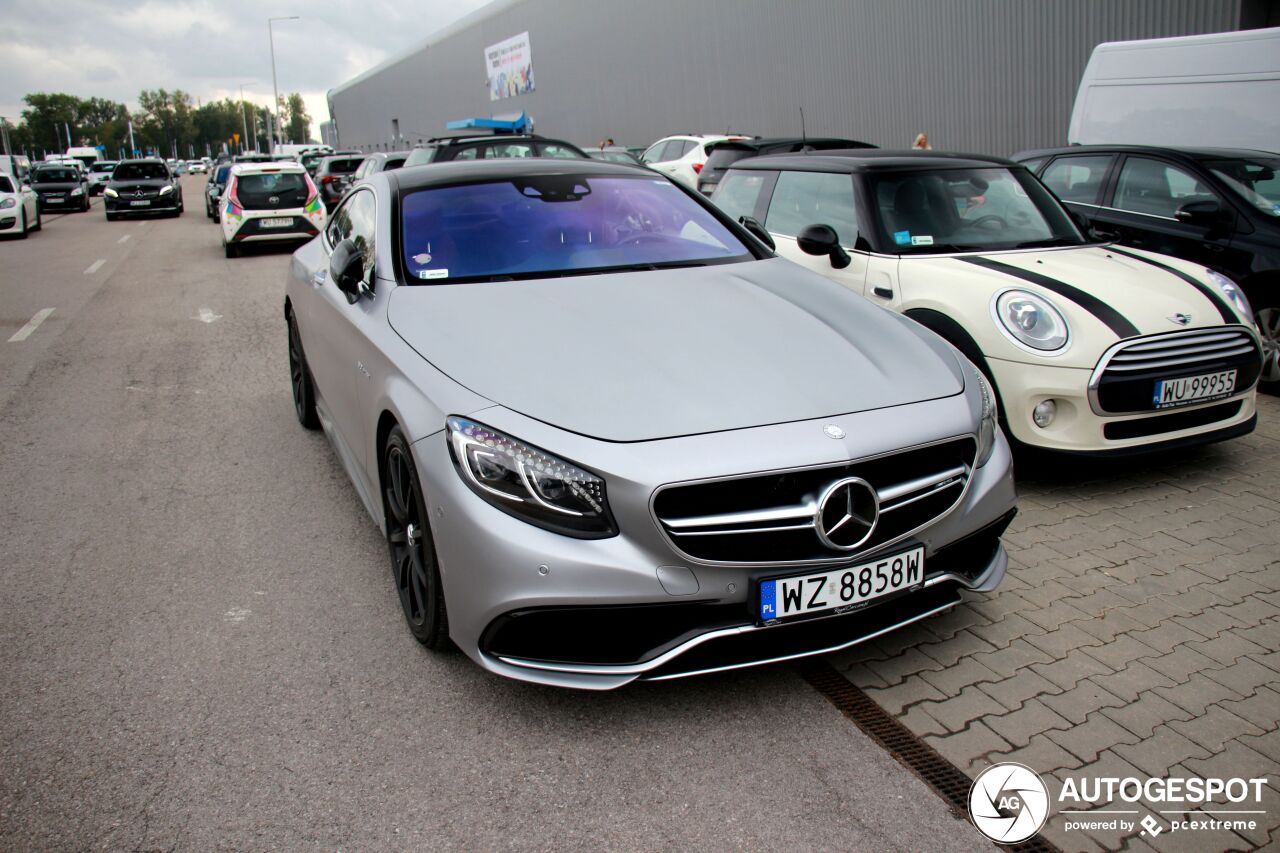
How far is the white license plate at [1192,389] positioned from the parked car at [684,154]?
1325 cm

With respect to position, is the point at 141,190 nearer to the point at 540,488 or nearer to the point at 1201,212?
the point at 1201,212

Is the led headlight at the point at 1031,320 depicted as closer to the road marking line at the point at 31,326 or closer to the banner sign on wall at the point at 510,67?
the road marking line at the point at 31,326

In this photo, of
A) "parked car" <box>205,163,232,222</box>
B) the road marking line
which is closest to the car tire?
the road marking line

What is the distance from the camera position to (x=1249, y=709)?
9.57 feet

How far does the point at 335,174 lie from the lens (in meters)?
24.4

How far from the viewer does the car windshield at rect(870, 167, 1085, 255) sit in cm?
559

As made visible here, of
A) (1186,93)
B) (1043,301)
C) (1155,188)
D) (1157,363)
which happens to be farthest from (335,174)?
(1157,363)

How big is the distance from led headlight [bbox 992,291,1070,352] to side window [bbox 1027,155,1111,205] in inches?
117

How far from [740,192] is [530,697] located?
4804 millimetres

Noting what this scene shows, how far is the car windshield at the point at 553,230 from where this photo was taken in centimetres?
396

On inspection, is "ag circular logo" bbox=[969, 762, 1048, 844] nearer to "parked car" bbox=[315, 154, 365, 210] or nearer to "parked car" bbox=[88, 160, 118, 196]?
"parked car" bbox=[315, 154, 365, 210]

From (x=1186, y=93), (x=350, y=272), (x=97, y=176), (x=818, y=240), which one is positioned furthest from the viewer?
(x=97, y=176)

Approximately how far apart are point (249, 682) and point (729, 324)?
191 cm

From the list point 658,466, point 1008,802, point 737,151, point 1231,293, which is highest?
point 737,151
